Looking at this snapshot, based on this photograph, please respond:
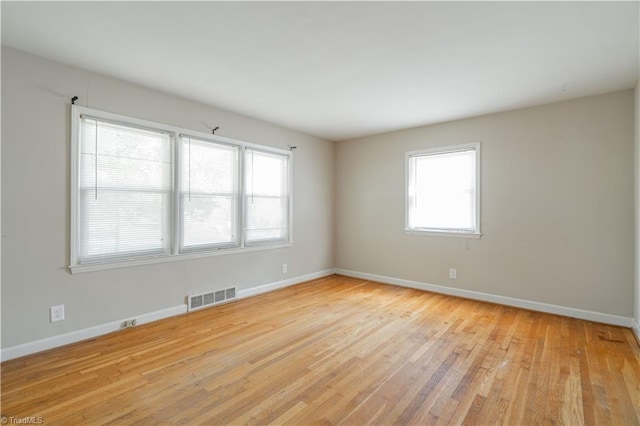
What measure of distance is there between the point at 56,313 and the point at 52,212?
3.05ft

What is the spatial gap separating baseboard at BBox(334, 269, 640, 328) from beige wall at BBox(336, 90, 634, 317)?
0.06 metres

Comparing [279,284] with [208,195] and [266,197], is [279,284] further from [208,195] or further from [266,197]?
[208,195]

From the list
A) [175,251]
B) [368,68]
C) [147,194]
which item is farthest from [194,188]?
[368,68]

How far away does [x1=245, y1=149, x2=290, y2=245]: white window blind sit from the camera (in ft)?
14.5

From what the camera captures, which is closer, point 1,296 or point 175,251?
point 1,296

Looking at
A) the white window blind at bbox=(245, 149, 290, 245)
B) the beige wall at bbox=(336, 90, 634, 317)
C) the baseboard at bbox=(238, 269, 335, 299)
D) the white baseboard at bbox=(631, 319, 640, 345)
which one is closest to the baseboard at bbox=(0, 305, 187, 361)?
the baseboard at bbox=(238, 269, 335, 299)

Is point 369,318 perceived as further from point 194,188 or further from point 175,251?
point 194,188

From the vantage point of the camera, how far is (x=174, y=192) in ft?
11.7

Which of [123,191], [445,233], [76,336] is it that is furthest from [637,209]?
[76,336]

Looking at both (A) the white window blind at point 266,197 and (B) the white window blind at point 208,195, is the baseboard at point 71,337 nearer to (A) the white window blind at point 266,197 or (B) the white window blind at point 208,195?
(B) the white window blind at point 208,195

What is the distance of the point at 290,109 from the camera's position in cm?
405

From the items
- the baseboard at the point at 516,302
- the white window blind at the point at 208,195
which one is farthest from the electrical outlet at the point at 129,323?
the baseboard at the point at 516,302

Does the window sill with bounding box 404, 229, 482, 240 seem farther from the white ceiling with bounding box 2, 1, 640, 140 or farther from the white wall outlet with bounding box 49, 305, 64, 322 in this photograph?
the white wall outlet with bounding box 49, 305, 64, 322

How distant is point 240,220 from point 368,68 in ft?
8.53
